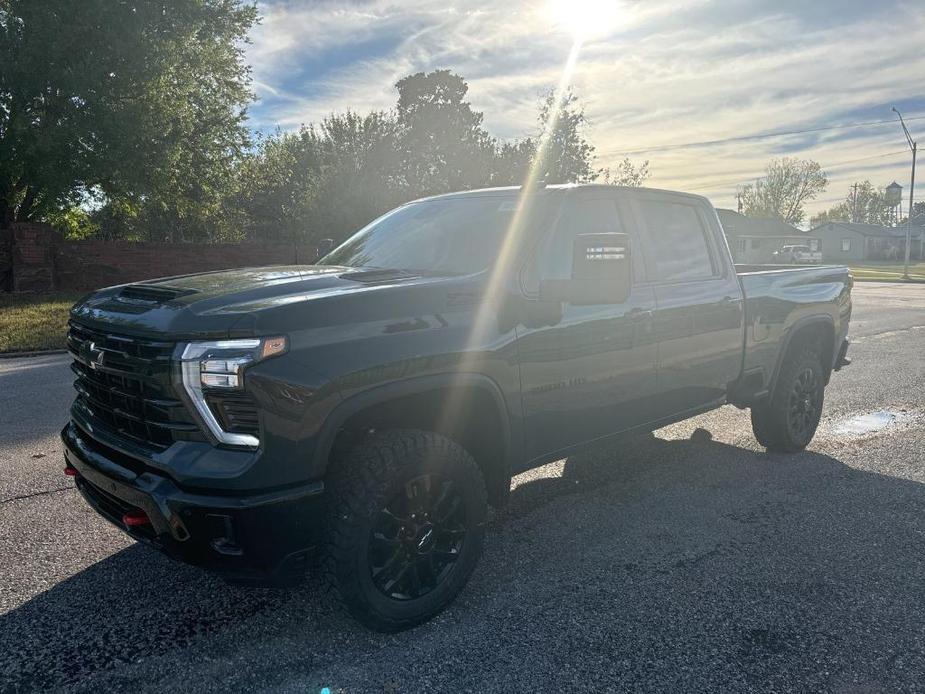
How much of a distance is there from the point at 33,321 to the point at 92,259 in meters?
5.31

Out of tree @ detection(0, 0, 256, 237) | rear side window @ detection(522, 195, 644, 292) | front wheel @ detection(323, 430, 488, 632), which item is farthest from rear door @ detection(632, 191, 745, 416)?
tree @ detection(0, 0, 256, 237)

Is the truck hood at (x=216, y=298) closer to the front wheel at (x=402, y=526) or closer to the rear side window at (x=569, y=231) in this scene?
the rear side window at (x=569, y=231)

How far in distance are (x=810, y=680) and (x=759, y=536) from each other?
4.36ft

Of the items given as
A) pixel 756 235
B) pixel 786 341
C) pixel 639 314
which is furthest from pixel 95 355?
pixel 756 235

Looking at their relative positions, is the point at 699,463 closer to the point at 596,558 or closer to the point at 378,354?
the point at 596,558

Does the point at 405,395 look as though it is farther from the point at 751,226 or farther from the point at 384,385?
the point at 751,226

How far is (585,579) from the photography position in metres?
3.36

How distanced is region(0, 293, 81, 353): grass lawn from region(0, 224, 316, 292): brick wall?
71 cm

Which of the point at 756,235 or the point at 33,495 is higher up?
the point at 756,235

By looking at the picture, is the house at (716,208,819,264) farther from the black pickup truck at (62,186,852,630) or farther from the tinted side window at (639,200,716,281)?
the black pickup truck at (62,186,852,630)

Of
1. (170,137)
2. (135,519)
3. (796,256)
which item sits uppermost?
(170,137)

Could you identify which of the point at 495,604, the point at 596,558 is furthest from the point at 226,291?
the point at 596,558

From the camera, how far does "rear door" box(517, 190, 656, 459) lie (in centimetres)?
331

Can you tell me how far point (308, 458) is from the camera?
2.56 meters
